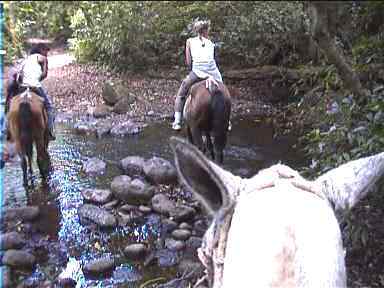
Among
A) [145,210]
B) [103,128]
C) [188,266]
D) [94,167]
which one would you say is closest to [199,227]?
[145,210]

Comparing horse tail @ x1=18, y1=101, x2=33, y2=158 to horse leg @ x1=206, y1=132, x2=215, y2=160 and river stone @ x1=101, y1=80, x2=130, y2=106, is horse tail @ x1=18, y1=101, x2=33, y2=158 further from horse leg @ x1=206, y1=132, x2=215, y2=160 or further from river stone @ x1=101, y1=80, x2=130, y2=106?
horse leg @ x1=206, y1=132, x2=215, y2=160

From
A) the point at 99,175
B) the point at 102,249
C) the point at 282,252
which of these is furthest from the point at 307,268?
the point at 99,175

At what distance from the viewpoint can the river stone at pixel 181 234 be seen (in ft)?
18.5

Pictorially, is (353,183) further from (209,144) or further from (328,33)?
(209,144)

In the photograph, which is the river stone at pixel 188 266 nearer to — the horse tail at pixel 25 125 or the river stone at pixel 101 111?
the horse tail at pixel 25 125

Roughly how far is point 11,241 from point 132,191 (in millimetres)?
1460

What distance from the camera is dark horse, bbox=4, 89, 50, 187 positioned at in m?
6.36

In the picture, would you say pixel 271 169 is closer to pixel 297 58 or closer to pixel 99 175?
pixel 297 58

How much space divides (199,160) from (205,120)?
569 cm

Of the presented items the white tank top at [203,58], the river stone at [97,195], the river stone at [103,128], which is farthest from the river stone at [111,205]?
the river stone at [103,128]

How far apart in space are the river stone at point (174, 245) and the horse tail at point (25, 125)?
2005mm

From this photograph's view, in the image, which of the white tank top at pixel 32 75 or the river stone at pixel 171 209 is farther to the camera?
the white tank top at pixel 32 75

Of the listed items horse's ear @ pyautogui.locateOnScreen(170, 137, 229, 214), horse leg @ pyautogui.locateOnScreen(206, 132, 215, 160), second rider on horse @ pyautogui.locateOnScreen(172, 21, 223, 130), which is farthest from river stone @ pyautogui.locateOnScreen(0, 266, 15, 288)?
horse's ear @ pyautogui.locateOnScreen(170, 137, 229, 214)

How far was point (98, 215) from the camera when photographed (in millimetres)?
6059
